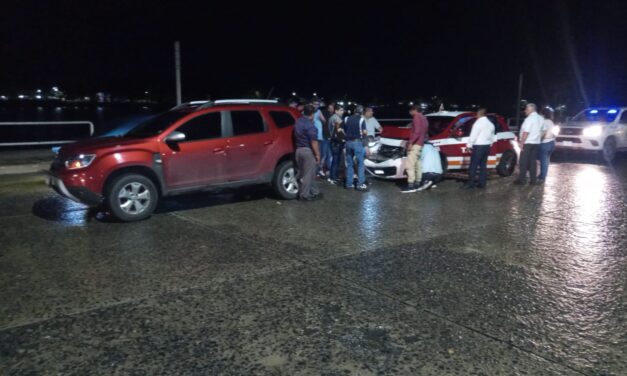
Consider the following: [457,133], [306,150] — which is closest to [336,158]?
[457,133]

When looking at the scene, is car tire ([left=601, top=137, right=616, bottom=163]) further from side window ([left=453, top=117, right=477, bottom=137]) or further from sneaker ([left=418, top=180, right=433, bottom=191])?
sneaker ([left=418, top=180, right=433, bottom=191])

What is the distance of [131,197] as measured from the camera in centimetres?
762

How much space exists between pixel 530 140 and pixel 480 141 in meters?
1.34

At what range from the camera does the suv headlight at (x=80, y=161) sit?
737cm

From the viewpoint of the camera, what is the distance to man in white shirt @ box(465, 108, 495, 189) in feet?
34.1

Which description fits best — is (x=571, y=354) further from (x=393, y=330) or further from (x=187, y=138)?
(x=187, y=138)

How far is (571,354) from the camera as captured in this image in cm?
364

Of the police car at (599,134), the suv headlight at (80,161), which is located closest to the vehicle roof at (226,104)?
the suv headlight at (80,161)

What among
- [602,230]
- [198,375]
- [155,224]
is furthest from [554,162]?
[198,375]

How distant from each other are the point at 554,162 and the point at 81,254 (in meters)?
13.7

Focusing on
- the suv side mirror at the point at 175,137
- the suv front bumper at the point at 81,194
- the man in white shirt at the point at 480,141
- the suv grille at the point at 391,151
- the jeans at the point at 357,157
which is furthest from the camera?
the suv grille at the point at 391,151

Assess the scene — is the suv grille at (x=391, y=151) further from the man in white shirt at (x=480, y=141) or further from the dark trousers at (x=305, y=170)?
the dark trousers at (x=305, y=170)

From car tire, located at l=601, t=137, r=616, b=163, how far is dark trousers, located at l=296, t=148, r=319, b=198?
10826 millimetres

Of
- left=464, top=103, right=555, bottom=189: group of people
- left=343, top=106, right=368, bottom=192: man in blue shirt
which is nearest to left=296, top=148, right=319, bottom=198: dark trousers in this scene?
left=343, top=106, right=368, bottom=192: man in blue shirt
